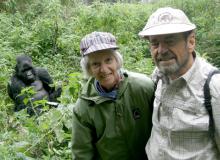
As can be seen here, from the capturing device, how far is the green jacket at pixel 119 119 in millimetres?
2604

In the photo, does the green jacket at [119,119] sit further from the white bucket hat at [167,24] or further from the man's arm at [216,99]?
the man's arm at [216,99]

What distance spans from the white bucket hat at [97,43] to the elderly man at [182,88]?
1.26 ft

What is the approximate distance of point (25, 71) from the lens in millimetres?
6422

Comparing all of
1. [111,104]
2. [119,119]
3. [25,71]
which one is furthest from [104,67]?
[25,71]

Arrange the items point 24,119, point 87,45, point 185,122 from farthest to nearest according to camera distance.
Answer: point 24,119 → point 87,45 → point 185,122

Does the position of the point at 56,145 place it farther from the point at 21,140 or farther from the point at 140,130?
the point at 140,130

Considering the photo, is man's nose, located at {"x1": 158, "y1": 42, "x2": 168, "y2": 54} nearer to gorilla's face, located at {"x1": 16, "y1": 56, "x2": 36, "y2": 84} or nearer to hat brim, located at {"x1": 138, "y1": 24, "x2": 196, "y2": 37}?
hat brim, located at {"x1": 138, "y1": 24, "x2": 196, "y2": 37}

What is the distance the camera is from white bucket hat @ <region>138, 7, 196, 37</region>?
81.3 inches

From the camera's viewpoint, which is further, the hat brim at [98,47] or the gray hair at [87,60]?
the gray hair at [87,60]

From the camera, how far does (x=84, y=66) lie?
8.76 ft

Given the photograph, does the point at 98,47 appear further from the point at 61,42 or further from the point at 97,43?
the point at 61,42

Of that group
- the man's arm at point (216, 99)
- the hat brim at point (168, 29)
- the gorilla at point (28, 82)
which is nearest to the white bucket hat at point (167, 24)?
the hat brim at point (168, 29)

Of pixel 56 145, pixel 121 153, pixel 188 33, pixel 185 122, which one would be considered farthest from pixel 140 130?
pixel 56 145

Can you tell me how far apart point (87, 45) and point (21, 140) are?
1756 millimetres
